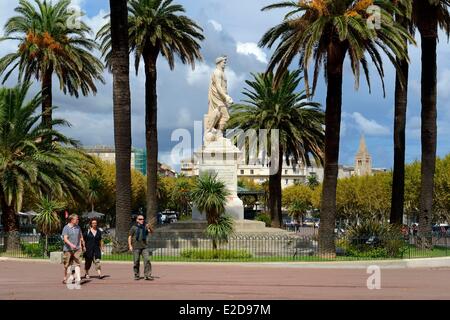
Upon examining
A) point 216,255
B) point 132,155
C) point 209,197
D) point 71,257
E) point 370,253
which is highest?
point 132,155

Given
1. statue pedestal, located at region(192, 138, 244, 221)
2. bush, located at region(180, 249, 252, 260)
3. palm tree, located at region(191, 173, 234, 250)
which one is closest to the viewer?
bush, located at region(180, 249, 252, 260)

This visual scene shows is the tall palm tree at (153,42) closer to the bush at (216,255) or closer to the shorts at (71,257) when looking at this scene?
the bush at (216,255)

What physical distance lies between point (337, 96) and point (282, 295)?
12.5 metres

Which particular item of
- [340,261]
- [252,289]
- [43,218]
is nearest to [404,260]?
[340,261]

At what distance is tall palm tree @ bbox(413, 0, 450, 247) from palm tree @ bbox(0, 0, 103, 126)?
650 inches

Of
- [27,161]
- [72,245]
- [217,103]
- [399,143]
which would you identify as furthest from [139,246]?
[399,143]

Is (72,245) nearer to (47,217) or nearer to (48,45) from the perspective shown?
(47,217)

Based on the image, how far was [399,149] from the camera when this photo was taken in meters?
30.7

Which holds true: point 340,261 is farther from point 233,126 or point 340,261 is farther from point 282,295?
point 233,126

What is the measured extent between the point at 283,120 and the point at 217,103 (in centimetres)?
1364

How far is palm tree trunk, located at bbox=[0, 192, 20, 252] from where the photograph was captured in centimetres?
2672

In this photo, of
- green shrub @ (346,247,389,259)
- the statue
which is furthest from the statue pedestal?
green shrub @ (346,247,389,259)

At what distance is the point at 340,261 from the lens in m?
21.6

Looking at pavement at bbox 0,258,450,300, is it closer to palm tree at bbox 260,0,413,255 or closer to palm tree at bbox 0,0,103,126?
palm tree at bbox 260,0,413,255
